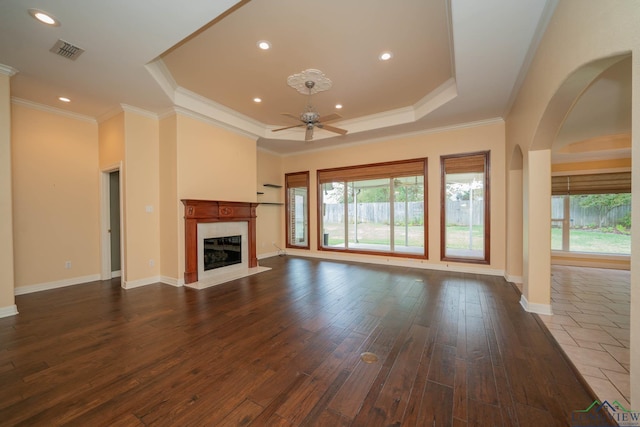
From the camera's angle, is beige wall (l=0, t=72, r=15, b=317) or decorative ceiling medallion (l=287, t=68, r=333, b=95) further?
decorative ceiling medallion (l=287, t=68, r=333, b=95)

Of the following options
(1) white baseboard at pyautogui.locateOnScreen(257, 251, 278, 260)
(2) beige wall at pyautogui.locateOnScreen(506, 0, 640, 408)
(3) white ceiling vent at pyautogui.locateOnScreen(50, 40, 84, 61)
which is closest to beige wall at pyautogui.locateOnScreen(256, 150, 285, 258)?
(1) white baseboard at pyautogui.locateOnScreen(257, 251, 278, 260)

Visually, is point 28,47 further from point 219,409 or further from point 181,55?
point 219,409

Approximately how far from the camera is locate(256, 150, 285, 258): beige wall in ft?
22.6

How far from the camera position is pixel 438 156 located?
5410mm

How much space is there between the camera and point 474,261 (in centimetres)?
509

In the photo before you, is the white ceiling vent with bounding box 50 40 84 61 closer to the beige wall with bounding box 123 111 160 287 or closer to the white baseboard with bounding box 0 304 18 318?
the beige wall with bounding box 123 111 160 287

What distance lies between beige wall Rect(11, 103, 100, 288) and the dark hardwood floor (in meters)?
0.76

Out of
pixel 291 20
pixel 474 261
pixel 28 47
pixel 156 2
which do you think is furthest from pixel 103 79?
pixel 474 261

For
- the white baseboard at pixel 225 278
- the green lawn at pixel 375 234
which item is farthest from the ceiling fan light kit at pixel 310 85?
the green lawn at pixel 375 234

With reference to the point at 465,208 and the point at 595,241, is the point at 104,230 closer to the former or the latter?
the point at 465,208

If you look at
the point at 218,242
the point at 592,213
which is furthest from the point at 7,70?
the point at 592,213

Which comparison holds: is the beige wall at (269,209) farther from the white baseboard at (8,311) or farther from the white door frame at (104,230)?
the white baseboard at (8,311)

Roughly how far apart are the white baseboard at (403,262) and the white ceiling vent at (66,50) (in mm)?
5834

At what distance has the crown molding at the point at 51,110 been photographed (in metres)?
3.92
